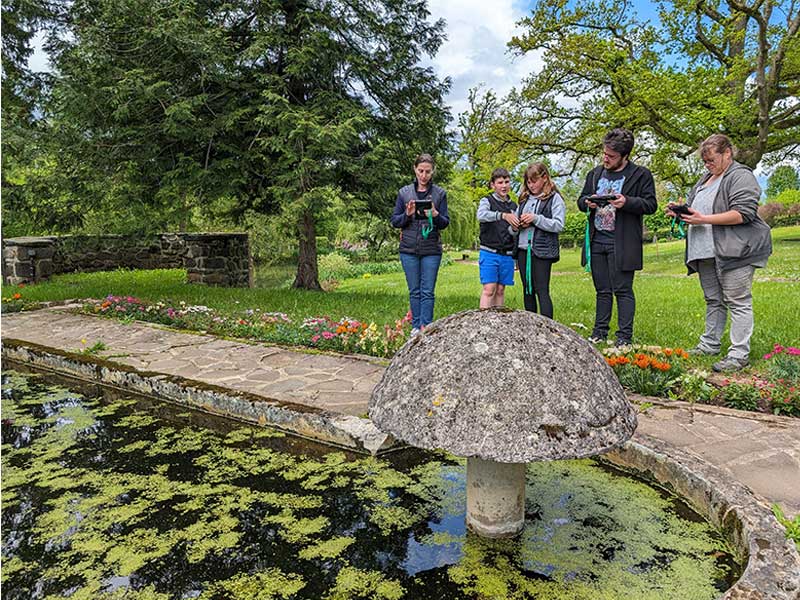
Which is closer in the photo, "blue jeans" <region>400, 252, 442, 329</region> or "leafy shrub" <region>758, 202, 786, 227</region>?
"blue jeans" <region>400, 252, 442, 329</region>

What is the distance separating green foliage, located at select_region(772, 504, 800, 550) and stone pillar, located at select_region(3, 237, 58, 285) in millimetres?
14024

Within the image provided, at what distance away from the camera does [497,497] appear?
249 cm

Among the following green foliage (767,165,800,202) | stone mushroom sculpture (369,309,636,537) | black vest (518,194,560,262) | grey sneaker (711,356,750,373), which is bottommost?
grey sneaker (711,356,750,373)

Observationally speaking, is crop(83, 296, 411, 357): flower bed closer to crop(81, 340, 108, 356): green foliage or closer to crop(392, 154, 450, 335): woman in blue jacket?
crop(392, 154, 450, 335): woman in blue jacket

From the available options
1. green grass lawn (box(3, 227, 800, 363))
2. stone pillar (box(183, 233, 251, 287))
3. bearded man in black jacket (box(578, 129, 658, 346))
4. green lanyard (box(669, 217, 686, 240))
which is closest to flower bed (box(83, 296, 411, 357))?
green grass lawn (box(3, 227, 800, 363))

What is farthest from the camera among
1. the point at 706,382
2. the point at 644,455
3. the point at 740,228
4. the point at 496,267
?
the point at 496,267

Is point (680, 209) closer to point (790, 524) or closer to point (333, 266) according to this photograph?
point (790, 524)

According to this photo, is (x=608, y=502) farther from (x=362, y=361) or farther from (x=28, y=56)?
(x=28, y=56)

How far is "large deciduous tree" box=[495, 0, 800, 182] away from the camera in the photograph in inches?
490

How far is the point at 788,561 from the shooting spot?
1.95 metres

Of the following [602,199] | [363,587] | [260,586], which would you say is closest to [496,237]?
[602,199]

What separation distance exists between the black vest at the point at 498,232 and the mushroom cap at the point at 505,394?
3.04 m

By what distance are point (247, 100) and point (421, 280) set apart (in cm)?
617

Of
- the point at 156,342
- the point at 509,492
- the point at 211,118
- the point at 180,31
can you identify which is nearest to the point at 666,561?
the point at 509,492
